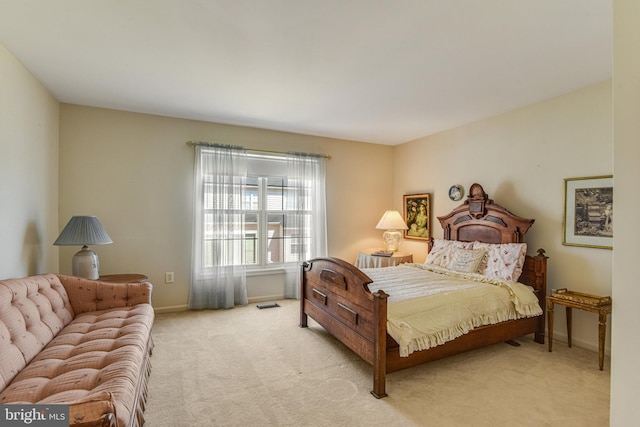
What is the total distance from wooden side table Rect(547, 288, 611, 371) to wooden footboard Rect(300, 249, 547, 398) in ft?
0.71

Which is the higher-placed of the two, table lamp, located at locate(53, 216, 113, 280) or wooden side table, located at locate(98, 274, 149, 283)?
table lamp, located at locate(53, 216, 113, 280)

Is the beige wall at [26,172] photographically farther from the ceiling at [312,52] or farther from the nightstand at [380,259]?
the nightstand at [380,259]

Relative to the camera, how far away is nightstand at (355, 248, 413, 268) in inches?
176

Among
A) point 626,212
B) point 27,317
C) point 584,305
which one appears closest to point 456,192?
point 584,305

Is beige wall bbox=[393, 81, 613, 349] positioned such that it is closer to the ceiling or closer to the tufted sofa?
the ceiling

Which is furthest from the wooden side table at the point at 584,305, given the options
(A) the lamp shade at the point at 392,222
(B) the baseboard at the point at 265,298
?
(B) the baseboard at the point at 265,298

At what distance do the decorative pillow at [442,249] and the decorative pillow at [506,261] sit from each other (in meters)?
0.34

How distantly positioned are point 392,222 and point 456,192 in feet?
3.39

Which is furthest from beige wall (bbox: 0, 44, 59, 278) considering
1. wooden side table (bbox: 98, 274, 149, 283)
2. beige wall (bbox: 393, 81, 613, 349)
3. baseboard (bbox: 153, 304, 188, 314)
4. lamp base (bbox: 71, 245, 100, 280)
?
beige wall (bbox: 393, 81, 613, 349)

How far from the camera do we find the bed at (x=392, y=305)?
2.23 m

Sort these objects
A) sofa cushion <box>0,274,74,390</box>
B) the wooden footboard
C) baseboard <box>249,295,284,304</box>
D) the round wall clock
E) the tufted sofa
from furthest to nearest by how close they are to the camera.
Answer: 1. baseboard <box>249,295,284,304</box>
2. the round wall clock
3. the wooden footboard
4. sofa cushion <box>0,274,74,390</box>
5. the tufted sofa

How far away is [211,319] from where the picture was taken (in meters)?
3.63

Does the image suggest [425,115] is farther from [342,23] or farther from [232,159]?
[232,159]

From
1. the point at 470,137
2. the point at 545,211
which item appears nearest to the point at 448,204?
the point at 470,137
